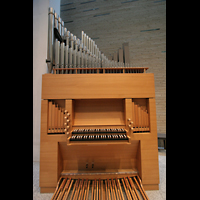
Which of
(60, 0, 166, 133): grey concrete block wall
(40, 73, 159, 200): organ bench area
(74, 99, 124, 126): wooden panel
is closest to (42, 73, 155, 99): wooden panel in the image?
(40, 73, 159, 200): organ bench area

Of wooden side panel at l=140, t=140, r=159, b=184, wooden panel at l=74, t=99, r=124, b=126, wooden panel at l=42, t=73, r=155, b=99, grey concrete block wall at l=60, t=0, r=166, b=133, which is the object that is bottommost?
wooden side panel at l=140, t=140, r=159, b=184

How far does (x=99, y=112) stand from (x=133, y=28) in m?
→ 3.45

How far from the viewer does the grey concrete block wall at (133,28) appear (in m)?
3.94

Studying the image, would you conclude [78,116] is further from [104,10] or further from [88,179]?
[104,10]

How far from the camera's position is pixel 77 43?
105 inches

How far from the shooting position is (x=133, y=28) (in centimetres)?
406

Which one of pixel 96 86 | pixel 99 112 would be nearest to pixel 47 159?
pixel 99 112

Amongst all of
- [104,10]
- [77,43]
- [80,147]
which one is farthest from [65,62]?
[104,10]

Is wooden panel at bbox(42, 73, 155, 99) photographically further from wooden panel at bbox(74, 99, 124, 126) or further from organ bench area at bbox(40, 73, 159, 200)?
wooden panel at bbox(74, 99, 124, 126)

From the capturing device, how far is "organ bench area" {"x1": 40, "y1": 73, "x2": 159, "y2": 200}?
82.3 inches

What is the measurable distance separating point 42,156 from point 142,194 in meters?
1.87

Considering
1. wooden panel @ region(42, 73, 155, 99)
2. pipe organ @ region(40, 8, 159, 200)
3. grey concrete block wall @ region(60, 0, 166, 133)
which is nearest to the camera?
pipe organ @ region(40, 8, 159, 200)

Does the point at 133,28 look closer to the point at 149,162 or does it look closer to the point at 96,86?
the point at 96,86

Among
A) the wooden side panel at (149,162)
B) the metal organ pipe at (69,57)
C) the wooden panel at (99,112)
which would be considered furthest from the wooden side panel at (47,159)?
the wooden side panel at (149,162)
